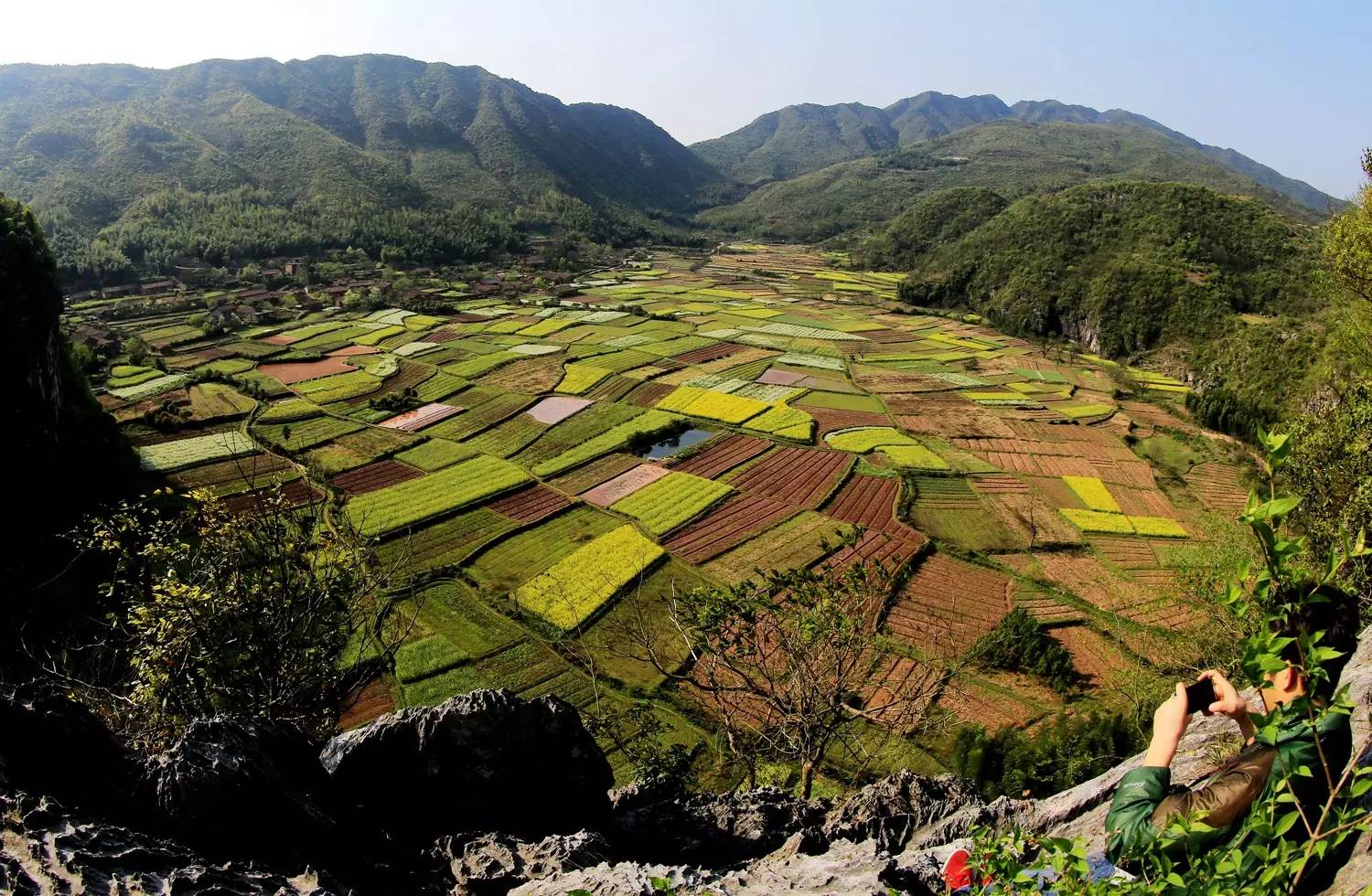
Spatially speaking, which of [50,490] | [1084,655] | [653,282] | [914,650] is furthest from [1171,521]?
[653,282]

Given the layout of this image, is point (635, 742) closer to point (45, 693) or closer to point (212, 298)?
point (45, 693)

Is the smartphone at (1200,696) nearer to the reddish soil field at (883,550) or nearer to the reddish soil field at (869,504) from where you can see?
the reddish soil field at (883,550)

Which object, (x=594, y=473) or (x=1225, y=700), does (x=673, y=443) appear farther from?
(x=1225, y=700)

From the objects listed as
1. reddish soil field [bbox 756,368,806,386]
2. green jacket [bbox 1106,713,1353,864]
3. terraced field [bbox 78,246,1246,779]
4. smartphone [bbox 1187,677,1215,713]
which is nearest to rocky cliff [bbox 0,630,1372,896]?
green jacket [bbox 1106,713,1353,864]

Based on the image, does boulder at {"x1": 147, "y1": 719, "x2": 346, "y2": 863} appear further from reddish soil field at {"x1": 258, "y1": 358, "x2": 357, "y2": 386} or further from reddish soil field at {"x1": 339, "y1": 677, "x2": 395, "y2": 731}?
reddish soil field at {"x1": 258, "y1": 358, "x2": 357, "y2": 386}

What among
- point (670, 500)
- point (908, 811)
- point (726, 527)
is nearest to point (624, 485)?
point (670, 500)

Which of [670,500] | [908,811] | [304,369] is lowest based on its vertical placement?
[670,500]
